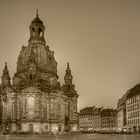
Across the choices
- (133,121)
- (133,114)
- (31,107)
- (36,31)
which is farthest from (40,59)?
(133,121)

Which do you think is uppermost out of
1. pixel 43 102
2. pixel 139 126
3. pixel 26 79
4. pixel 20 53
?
pixel 20 53

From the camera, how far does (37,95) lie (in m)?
96.8

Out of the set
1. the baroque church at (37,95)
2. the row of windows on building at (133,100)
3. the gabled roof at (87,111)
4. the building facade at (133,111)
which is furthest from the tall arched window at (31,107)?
the gabled roof at (87,111)

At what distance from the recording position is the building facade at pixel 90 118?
16919 centimetres

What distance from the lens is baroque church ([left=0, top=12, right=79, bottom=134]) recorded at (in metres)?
96.2

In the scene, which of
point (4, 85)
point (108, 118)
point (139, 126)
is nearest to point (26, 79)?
point (4, 85)

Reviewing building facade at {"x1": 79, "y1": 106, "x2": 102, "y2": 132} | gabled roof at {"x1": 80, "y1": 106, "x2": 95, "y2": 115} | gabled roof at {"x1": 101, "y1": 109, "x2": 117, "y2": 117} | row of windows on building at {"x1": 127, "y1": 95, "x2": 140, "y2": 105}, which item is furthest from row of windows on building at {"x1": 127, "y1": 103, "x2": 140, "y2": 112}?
gabled roof at {"x1": 80, "y1": 106, "x2": 95, "y2": 115}

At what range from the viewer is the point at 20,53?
11069cm

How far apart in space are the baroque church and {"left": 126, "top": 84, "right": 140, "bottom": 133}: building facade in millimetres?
16365

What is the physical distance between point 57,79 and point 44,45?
34.7 ft

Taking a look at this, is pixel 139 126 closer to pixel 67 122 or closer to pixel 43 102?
pixel 67 122

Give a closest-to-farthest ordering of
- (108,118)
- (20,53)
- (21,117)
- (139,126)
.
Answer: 1. (21,117)
2. (139,126)
3. (20,53)
4. (108,118)

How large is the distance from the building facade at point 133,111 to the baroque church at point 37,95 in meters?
16.4

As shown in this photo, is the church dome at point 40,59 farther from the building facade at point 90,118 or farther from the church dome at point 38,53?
the building facade at point 90,118
